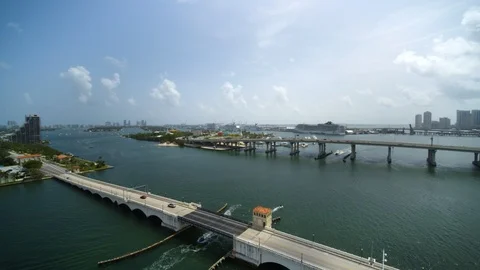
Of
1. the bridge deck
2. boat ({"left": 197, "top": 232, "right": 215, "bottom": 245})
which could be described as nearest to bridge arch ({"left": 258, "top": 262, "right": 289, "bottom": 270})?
the bridge deck

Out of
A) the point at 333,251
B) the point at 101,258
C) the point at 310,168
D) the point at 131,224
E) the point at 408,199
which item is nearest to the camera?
the point at 333,251

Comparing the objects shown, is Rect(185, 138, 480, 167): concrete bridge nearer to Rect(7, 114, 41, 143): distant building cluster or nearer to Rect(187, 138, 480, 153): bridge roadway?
Rect(187, 138, 480, 153): bridge roadway

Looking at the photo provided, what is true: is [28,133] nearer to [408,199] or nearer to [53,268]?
[53,268]

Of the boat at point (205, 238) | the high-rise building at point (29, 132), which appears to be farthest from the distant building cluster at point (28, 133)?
the boat at point (205, 238)

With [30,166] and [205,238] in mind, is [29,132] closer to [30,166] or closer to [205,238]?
[30,166]

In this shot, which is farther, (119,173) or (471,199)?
(119,173)

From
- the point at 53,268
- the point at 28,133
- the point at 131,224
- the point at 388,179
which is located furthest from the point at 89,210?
the point at 28,133

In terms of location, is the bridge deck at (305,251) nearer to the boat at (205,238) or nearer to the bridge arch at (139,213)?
the boat at (205,238)
